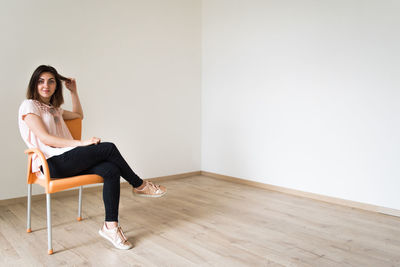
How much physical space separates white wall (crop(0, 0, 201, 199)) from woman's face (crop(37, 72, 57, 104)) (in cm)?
100

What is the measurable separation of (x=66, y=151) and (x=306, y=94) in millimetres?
2368

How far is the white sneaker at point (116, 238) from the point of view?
218 centimetres

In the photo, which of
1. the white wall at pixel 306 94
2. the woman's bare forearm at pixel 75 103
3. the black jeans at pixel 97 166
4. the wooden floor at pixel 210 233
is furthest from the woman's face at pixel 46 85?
the white wall at pixel 306 94

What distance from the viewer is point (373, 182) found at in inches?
120

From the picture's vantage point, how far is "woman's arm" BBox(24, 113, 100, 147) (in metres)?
2.19

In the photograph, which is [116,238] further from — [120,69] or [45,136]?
[120,69]

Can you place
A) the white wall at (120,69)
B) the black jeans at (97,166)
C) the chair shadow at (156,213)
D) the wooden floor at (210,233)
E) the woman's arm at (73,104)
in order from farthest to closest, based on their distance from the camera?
the white wall at (120,69), the woman's arm at (73,104), the chair shadow at (156,213), the black jeans at (97,166), the wooden floor at (210,233)

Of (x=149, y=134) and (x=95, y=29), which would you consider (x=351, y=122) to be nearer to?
(x=149, y=134)

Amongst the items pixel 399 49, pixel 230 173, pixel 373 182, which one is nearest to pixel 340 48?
pixel 399 49

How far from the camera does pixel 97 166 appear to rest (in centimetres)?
226

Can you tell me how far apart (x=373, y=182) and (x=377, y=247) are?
929 millimetres

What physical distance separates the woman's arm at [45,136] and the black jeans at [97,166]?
4 cm

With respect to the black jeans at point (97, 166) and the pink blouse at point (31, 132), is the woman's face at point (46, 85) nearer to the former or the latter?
the pink blouse at point (31, 132)

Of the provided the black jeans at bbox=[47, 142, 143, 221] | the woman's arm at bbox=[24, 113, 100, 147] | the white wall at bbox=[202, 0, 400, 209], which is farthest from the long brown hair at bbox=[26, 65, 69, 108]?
the white wall at bbox=[202, 0, 400, 209]
